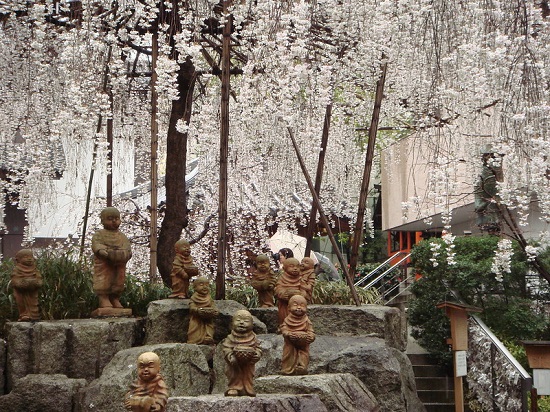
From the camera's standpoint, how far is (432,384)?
40.6 ft

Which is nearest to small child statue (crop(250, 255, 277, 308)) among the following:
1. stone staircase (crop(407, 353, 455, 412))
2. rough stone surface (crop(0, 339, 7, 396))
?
rough stone surface (crop(0, 339, 7, 396))

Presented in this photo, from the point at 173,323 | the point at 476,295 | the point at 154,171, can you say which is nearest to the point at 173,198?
the point at 154,171

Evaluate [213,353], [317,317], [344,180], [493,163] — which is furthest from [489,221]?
[213,353]

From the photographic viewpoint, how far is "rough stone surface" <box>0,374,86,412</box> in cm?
696

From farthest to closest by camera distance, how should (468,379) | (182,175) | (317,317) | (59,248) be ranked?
(59,248) < (468,379) < (182,175) < (317,317)

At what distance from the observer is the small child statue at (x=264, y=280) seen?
336 inches

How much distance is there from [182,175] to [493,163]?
363 cm

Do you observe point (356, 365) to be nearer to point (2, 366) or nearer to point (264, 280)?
point (264, 280)

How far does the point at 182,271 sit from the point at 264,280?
859 millimetres

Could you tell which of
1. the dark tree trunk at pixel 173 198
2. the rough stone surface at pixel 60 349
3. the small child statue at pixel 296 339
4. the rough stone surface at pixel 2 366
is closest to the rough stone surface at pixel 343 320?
the rough stone surface at pixel 60 349

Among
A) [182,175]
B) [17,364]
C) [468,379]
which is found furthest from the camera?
[468,379]

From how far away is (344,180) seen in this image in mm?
13641

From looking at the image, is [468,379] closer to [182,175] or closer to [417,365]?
[417,365]

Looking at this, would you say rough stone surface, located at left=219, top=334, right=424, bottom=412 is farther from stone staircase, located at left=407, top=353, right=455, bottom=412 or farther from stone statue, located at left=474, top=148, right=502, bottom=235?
stone staircase, located at left=407, top=353, right=455, bottom=412
